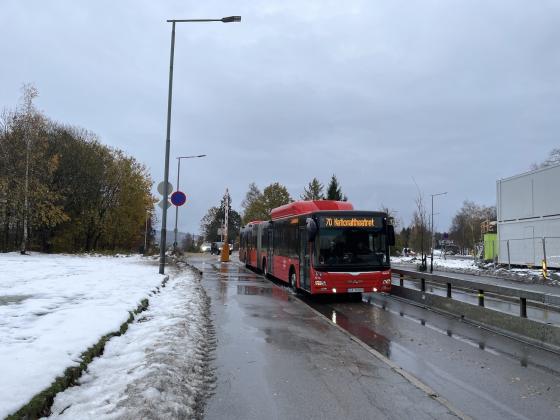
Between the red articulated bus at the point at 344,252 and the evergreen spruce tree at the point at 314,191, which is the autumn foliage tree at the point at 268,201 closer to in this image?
the evergreen spruce tree at the point at 314,191

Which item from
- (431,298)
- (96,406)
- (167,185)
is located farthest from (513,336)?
(167,185)

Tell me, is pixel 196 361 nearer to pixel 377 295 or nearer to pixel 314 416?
pixel 314 416

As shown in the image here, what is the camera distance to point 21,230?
3938 centimetres

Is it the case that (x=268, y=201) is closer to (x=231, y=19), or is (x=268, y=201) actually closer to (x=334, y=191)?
(x=334, y=191)

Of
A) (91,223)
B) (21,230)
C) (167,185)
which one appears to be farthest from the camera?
(91,223)

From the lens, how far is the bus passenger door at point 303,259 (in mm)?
15204

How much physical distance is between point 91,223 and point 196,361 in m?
43.4

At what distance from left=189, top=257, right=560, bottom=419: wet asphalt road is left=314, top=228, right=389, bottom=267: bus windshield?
270 cm

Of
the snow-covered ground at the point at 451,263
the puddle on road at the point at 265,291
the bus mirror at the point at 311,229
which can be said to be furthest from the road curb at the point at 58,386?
the snow-covered ground at the point at 451,263

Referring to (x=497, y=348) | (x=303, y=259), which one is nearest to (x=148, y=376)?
(x=497, y=348)

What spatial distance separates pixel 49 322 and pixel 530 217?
29741 mm

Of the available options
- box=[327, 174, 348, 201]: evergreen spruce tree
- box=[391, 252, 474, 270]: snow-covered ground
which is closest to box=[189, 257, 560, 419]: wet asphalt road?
box=[391, 252, 474, 270]: snow-covered ground

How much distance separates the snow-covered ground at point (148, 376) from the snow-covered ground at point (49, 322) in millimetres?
314

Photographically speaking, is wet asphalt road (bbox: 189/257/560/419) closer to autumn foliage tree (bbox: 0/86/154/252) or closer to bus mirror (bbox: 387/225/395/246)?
bus mirror (bbox: 387/225/395/246)
